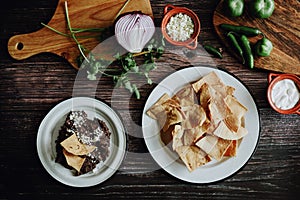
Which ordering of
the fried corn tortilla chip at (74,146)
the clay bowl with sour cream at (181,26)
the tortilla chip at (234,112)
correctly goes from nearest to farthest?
the fried corn tortilla chip at (74,146), the tortilla chip at (234,112), the clay bowl with sour cream at (181,26)

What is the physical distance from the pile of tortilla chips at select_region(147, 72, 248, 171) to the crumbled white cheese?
299 mm

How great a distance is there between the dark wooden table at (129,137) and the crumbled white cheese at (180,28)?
10 centimetres

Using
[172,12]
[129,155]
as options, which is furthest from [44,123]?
[172,12]

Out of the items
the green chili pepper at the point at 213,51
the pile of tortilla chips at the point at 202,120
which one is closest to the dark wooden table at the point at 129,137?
the green chili pepper at the point at 213,51

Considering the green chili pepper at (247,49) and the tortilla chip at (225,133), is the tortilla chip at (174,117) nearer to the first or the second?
the tortilla chip at (225,133)

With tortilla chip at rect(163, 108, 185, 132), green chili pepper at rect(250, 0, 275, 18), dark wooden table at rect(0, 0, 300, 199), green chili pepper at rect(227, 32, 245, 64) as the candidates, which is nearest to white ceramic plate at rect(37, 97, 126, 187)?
dark wooden table at rect(0, 0, 300, 199)

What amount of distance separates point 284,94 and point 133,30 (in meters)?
1.03

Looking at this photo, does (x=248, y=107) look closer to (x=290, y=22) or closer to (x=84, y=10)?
(x=290, y=22)

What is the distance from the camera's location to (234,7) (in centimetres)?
316

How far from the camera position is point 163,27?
3164mm

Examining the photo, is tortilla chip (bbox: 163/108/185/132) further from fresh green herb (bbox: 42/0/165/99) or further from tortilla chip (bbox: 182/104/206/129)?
fresh green herb (bbox: 42/0/165/99)

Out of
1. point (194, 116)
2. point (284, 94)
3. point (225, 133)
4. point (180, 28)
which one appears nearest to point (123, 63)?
point (180, 28)

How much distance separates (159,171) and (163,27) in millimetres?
916

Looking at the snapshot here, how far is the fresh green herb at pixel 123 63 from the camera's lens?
124 inches
